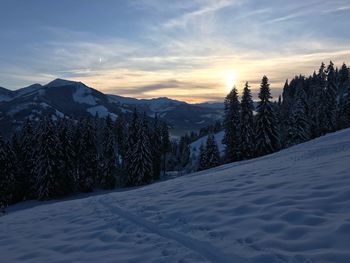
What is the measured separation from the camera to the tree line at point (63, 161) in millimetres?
55312

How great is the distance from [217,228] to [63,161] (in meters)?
51.6

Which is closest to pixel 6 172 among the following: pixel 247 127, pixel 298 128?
pixel 247 127

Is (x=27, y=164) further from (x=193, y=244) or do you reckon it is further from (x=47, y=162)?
(x=193, y=244)

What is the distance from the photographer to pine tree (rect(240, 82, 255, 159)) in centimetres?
5197

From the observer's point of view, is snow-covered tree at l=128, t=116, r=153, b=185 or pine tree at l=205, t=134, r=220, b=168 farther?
pine tree at l=205, t=134, r=220, b=168

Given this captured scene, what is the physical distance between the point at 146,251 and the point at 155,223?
111 inches

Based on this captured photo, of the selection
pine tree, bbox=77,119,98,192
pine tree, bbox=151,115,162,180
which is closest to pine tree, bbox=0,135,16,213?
pine tree, bbox=77,119,98,192

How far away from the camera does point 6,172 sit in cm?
5394

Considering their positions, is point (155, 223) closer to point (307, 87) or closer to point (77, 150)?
point (77, 150)

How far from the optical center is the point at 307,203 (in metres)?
10.8

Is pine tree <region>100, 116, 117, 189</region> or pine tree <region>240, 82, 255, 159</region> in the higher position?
pine tree <region>240, 82, 255, 159</region>

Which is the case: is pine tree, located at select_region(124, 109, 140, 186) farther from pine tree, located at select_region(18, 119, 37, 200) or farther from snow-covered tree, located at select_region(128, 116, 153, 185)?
pine tree, located at select_region(18, 119, 37, 200)

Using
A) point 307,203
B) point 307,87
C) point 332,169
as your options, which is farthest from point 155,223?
point 307,87

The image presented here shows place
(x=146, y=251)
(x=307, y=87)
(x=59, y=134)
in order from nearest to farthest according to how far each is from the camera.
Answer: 1. (x=146, y=251)
2. (x=59, y=134)
3. (x=307, y=87)
